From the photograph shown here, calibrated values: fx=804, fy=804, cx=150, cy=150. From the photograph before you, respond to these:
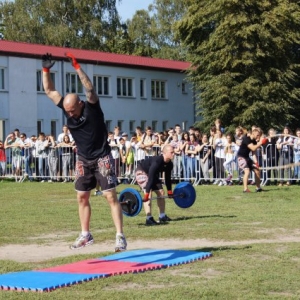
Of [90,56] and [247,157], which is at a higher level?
[90,56]

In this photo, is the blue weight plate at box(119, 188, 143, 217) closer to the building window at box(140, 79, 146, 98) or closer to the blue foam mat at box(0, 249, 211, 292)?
the blue foam mat at box(0, 249, 211, 292)

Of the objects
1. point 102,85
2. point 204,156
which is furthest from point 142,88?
point 204,156

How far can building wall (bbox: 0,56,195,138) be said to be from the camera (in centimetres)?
4609

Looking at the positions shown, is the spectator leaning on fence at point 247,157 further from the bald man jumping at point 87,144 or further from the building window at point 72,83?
the building window at point 72,83

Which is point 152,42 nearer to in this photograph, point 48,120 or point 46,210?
point 48,120

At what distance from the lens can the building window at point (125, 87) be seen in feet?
179

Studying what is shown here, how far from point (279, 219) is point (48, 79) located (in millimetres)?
6512

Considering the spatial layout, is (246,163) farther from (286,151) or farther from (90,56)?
(90,56)

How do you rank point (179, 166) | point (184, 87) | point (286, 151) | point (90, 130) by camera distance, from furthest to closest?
point (184, 87) → point (179, 166) → point (286, 151) → point (90, 130)

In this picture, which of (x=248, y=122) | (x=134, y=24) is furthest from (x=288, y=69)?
(x=134, y=24)

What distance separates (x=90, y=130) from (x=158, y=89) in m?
48.2

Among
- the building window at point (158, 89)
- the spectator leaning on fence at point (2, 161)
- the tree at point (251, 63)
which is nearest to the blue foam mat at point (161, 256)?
the spectator leaning on fence at point (2, 161)

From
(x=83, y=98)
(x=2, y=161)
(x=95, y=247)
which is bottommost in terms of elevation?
(x=95, y=247)

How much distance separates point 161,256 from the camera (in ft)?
33.0
